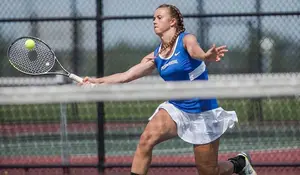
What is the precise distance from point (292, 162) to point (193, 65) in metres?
2.54

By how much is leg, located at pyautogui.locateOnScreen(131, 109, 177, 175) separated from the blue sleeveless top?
0.48ft

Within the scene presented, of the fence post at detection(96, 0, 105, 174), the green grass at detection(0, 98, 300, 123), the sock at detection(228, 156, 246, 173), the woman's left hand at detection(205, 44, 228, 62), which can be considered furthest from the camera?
the green grass at detection(0, 98, 300, 123)

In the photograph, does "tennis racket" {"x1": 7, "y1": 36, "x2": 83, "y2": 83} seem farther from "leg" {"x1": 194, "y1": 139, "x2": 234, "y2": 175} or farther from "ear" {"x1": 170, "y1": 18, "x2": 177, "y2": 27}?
"leg" {"x1": 194, "y1": 139, "x2": 234, "y2": 175}

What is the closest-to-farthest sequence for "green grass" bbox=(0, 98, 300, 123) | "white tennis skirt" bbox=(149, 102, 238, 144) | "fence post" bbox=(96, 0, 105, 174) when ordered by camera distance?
"white tennis skirt" bbox=(149, 102, 238, 144), "fence post" bbox=(96, 0, 105, 174), "green grass" bbox=(0, 98, 300, 123)

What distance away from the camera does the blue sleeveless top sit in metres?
4.61

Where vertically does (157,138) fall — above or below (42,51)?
below

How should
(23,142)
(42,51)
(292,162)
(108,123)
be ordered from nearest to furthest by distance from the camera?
(42,51) < (292,162) < (108,123) < (23,142)

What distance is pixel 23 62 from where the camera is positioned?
17.6ft

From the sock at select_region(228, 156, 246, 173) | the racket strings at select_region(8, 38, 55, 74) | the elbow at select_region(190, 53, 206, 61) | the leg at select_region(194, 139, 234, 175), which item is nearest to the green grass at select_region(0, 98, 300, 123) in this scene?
the racket strings at select_region(8, 38, 55, 74)

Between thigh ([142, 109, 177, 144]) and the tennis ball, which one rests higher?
the tennis ball

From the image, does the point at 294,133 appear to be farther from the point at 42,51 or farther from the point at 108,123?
the point at 42,51

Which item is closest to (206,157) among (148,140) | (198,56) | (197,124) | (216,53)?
(197,124)

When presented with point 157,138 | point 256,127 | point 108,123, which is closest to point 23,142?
point 108,123

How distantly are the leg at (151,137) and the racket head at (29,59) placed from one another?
1.15 metres
